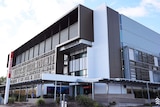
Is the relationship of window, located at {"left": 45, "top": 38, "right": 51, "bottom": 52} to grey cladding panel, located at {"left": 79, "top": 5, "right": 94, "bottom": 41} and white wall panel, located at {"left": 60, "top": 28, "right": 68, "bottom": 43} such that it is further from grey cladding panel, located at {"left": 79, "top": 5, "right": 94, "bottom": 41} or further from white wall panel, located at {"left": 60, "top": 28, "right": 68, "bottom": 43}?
grey cladding panel, located at {"left": 79, "top": 5, "right": 94, "bottom": 41}

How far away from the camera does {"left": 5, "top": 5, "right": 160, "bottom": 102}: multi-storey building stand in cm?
2770

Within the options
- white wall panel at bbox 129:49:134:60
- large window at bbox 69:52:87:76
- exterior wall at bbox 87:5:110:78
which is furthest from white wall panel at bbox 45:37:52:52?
white wall panel at bbox 129:49:134:60

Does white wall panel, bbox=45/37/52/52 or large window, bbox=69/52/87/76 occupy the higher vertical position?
white wall panel, bbox=45/37/52/52

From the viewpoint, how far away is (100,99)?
23.2m

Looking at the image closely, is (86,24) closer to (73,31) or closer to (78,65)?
(73,31)

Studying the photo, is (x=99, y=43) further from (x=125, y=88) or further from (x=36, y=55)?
(x=36, y=55)

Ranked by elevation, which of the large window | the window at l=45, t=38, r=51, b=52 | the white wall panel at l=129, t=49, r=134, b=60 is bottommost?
the large window

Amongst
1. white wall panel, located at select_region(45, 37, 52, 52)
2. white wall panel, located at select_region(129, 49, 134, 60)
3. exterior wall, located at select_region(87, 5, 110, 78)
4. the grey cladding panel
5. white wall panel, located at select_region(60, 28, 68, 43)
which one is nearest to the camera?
exterior wall, located at select_region(87, 5, 110, 78)

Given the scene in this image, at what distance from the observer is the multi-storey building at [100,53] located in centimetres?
2770

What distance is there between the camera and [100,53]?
29.1 meters

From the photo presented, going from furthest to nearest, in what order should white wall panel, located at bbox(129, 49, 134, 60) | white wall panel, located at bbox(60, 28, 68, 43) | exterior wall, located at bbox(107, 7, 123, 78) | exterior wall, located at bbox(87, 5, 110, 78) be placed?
white wall panel, located at bbox(60, 28, 68, 43) → white wall panel, located at bbox(129, 49, 134, 60) → exterior wall, located at bbox(87, 5, 110, 78) → exterior wall, located at bbox(107, 7, 123, 78)

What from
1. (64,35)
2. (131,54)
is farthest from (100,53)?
(64,35)

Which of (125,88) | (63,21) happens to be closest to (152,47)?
(125,88)

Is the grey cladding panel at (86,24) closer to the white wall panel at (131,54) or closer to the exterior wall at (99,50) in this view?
Result: the exterior wall at (99,50)
